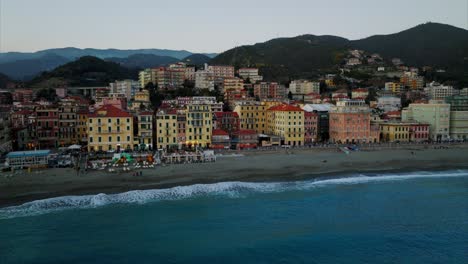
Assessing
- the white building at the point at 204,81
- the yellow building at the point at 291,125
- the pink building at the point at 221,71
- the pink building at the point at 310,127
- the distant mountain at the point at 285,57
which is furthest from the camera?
the distant mountain at the point at 285,57

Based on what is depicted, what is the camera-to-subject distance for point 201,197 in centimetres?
3394

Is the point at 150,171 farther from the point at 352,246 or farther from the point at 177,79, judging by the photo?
the point at 177,79

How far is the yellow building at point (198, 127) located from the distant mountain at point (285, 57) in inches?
2659

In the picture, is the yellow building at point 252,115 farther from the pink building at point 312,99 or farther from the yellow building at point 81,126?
the yellow building at point 81,126

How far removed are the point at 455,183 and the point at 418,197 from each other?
774cm

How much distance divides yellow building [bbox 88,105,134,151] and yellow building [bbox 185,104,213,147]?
6.99 m

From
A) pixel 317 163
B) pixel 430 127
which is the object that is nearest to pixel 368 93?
pixel 430 127

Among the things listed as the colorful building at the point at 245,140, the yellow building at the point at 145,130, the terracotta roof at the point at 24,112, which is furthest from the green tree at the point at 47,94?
the colorful building at the point at 245,140

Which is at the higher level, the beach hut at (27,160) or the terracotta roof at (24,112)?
the terracotta roof at (24,112)

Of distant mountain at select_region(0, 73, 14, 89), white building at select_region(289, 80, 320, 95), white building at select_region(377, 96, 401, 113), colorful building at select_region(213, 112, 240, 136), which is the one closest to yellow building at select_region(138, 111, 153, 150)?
colorful building at select_region(213, 112, 240, 136)

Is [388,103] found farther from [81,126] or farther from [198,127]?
[81,126]

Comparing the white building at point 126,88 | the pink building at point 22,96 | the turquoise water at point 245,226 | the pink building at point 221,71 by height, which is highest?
the pink building at point 221,71

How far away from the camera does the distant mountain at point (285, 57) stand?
132 m

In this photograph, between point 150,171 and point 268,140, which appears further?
point 268,140
